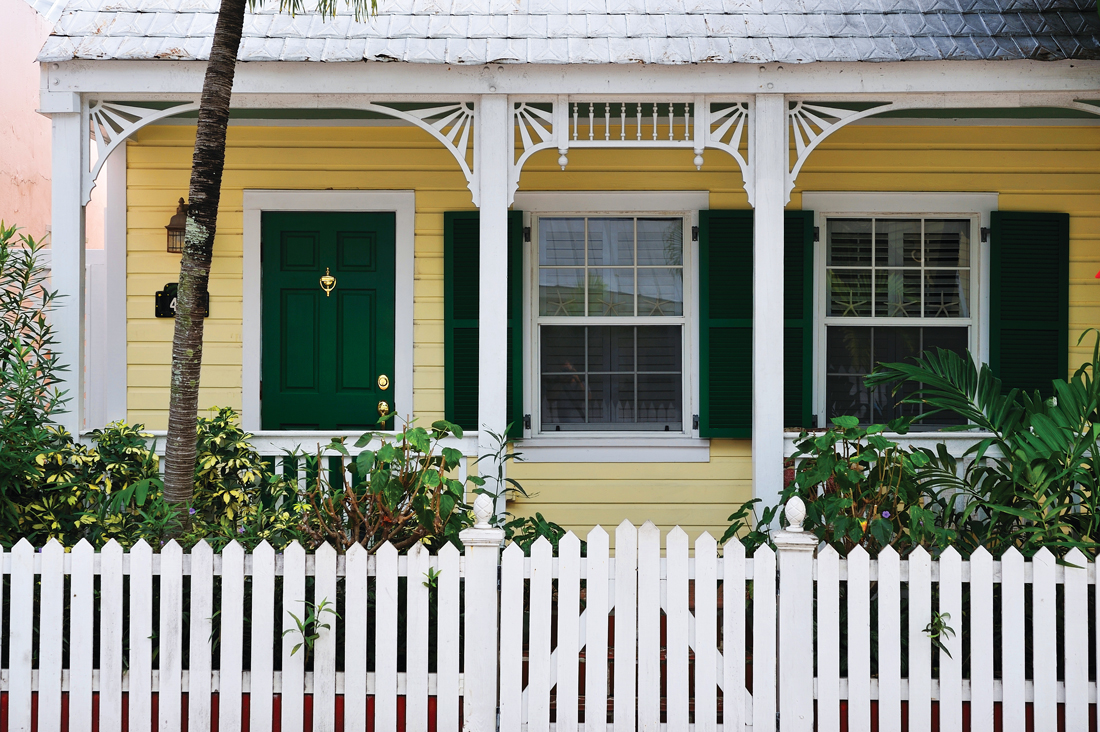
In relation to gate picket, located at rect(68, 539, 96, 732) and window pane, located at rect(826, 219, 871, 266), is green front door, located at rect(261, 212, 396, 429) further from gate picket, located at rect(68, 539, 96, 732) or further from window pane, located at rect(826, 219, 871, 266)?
window pane, located at rect(826, 219, 871, 266)

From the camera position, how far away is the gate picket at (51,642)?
3.10 metres

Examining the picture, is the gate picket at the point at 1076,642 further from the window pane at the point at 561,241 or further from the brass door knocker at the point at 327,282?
the brass door knocker at the point at 327,282

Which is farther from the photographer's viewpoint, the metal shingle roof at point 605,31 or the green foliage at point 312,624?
the metal shingle roof at point 605,31

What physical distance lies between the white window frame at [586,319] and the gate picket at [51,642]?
3188 millimetres

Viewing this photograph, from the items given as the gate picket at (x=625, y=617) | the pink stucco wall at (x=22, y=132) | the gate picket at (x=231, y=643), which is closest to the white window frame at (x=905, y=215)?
the gate picket at (x=625, y=617)

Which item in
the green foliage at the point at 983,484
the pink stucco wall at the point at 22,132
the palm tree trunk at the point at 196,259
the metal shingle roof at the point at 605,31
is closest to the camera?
the green foliage at the point at 983,484

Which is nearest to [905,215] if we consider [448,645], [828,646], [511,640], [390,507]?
[828,646]

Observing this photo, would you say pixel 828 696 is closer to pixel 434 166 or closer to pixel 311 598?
pixel 311 598

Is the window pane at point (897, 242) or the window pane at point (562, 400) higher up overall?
the window pane at point (897, 242)

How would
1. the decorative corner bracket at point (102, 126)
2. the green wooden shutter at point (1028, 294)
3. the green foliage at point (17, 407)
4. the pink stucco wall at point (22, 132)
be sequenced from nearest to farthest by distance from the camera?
the green foliage at point (17, 407), the decorative corner bracket at point (102, 126), the green wooden shutter at point (1028, 294), the pink stucco wall at point (22, 132)

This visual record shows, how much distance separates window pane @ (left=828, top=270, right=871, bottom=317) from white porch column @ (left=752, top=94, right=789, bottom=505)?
146 centimetres

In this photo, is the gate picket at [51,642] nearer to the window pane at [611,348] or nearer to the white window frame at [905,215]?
the window pane at [611,348]

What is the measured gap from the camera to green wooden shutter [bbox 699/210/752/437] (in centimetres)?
582

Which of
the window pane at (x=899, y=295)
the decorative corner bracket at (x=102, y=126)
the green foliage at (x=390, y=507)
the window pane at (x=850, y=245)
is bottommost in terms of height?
the green foliage at (x=390, y=507)
